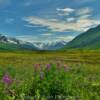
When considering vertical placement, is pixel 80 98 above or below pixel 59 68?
below

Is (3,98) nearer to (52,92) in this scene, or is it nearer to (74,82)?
(52,92)

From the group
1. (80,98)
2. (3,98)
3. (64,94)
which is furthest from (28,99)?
(64,94)

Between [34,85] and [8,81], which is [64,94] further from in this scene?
[8,81]

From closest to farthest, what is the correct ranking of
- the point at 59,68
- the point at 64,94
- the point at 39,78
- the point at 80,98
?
the point at 80,98
the point at 64,94
the point at 39,78
the point at 59,68

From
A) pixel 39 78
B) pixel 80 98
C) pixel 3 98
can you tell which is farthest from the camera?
pixel 39 78

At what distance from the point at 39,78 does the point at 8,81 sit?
2.04 meters

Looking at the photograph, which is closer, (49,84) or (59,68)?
(49,84)

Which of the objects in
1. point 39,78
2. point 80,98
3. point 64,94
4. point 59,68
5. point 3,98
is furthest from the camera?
point 59,68

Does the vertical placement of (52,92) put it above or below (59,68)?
below

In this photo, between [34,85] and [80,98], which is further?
[34,85]

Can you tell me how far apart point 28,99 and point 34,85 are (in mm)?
2222

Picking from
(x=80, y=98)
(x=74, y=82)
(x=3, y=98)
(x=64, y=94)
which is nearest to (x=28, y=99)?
(x=3, y=98)

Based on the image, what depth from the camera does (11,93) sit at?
28.4 ft

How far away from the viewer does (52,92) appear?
9883 mm
